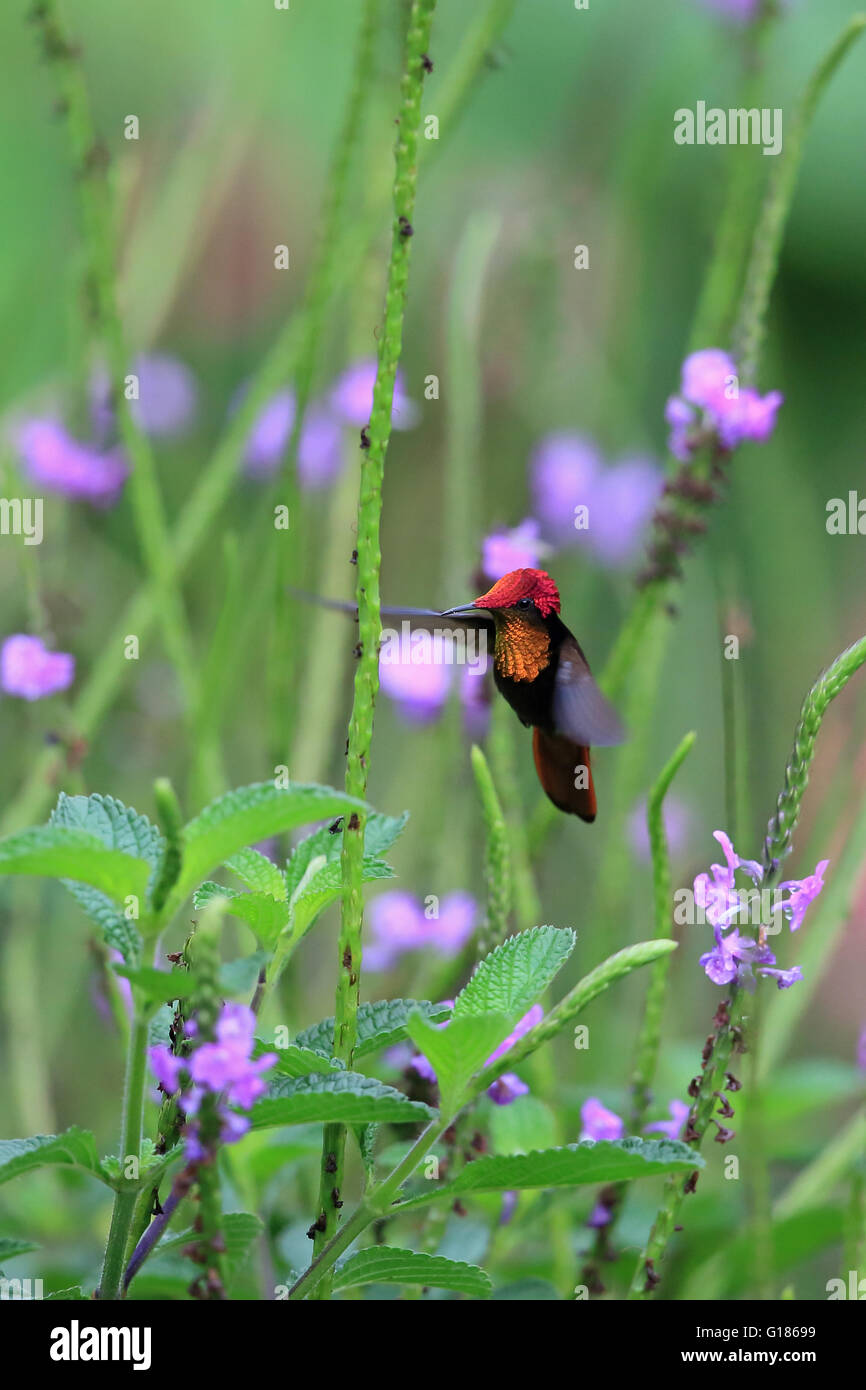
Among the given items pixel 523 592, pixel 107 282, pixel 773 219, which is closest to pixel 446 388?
pixel 107 282

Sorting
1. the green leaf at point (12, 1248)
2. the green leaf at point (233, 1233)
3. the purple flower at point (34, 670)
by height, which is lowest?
the green leaf at point (12, 1248)

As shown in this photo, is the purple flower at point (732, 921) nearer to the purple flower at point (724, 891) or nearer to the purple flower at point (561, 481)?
the purple flower at point (724, 891)

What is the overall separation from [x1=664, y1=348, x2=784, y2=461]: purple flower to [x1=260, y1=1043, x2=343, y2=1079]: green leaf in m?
0.41

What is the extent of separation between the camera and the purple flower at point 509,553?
699mm

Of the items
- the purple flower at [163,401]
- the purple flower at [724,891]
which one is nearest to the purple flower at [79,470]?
the purple flower at [163,401]

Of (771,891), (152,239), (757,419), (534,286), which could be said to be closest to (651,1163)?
(771,891)

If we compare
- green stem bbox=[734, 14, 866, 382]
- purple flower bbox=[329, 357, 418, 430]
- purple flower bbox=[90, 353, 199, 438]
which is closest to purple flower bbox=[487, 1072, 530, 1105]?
green stem bbox=[734, 14, 866, 382]

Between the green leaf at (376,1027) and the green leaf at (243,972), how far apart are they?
0.10ft

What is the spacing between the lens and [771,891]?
418 millimetres

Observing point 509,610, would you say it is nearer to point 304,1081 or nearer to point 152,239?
point 304,1081

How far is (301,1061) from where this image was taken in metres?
0.40

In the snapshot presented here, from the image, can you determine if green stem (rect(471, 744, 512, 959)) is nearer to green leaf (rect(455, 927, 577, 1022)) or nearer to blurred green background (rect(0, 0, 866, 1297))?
green leaf (rect(455, 927, 577, 1022))

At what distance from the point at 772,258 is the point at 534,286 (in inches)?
19.6

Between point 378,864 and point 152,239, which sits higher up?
point 152,239
